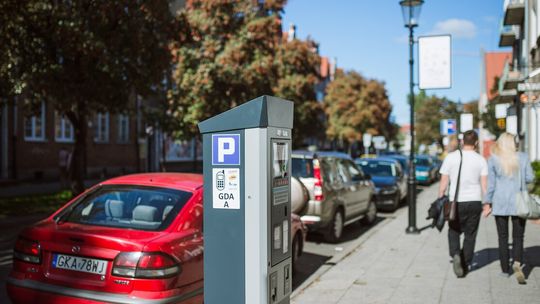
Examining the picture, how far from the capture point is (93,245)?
4527 millimetres

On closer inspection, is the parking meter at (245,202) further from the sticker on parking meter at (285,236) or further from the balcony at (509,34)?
the balcony at (509,34)

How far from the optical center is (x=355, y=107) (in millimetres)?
52844

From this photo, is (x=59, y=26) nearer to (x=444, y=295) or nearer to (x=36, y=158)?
(x=444, y=295)

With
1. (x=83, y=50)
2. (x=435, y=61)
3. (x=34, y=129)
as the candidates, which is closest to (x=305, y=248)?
(x=435, y=61)

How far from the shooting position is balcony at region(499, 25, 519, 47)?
87.0 feet

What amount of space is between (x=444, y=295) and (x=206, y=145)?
3.89m

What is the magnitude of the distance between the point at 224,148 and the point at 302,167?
705cm

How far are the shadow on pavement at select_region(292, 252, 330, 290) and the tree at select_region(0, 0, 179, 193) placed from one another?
22.4 ft

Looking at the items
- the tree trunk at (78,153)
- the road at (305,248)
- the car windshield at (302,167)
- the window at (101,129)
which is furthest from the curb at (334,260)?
the window at (101,129)

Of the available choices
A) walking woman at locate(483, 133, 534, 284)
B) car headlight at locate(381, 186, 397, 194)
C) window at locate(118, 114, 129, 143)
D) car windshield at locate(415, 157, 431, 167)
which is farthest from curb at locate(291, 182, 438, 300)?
window at locate(118, 114, 129, 143)

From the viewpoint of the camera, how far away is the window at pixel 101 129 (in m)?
29.5

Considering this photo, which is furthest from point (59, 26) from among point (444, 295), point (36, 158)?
point (36, 158)

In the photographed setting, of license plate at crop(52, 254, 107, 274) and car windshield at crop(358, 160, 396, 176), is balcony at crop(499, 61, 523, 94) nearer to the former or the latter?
car windshield at crop(358, 160, 396, 176)

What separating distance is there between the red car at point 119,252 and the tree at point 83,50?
803 centimetres
